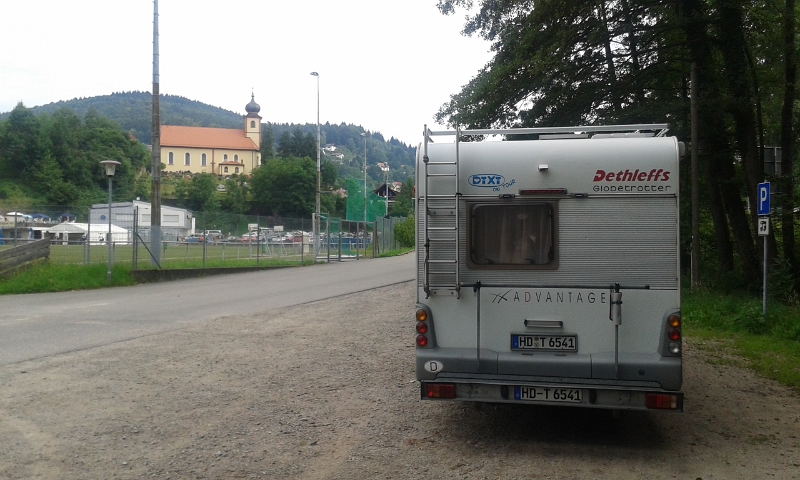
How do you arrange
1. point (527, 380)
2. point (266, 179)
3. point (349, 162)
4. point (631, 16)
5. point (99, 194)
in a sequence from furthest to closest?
point (349, 162) < point (266, 179) < point (99, 194) < point (631, 16) < point (527, 380)

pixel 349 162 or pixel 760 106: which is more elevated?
pixel 349 162

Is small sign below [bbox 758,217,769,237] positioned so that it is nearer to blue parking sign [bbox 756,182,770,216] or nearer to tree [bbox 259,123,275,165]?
blue parking sign [bbox 756,182,770,216]

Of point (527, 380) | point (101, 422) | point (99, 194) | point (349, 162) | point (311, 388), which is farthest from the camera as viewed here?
point (349, 162)

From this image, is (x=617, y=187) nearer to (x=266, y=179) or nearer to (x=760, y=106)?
(x=760, y=106)

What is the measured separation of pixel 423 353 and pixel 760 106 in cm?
1618

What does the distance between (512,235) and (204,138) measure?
476 ft

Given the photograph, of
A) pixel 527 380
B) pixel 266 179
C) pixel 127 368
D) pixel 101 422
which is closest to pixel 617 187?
pixel 527 380

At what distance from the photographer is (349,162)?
573 feet

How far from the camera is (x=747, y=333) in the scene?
43.3ft

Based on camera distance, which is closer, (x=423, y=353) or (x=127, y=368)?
(x=423, y=353)

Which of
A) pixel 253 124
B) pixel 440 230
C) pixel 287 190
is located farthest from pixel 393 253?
pixel 253 124

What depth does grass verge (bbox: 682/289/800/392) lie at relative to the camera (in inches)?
410

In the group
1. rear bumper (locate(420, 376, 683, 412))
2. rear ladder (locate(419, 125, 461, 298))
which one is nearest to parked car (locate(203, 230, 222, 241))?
rear ladder (locate(419, 125, 461, 298))

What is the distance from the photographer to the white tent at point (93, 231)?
76.8 ft
